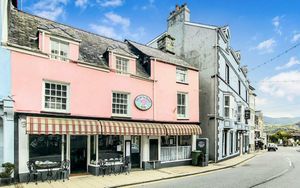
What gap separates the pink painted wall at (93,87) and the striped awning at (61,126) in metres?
0.59

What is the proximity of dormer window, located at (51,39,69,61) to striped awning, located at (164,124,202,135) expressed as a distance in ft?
27.7

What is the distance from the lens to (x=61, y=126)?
48.9 ft

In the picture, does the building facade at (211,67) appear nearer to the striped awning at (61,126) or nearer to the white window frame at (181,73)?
the white window frame at (181,73)

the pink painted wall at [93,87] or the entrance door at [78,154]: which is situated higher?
the pink painted wall at [93,87]

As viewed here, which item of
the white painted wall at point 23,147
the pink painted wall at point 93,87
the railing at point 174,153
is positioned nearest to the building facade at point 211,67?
the pink painted wall at point 93,87

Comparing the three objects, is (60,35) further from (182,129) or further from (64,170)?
(182,129)

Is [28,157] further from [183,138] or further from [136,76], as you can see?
[183,138]

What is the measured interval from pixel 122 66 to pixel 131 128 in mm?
4126

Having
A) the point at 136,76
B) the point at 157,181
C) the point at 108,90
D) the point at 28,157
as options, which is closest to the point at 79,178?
the point at 28,157

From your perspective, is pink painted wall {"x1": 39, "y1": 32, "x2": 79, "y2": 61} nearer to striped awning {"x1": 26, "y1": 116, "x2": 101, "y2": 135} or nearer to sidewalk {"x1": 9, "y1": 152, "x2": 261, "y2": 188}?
striped awning {"x1": 26, "y1": 116, "x2": 101, "y2": 135}

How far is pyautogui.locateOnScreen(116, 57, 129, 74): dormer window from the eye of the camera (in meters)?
18.7

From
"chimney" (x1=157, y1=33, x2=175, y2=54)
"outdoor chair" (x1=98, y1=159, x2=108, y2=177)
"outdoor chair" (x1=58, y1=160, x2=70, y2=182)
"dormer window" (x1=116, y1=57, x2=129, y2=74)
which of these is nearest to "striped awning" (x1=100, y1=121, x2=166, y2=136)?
"outdoor chair" (x1=98, y1=159, x2=108, y2=177)

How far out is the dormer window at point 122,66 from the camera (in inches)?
737

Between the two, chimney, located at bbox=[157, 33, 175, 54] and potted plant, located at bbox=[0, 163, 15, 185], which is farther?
chimney, located at bbox=[157, 33, 175, 54]
